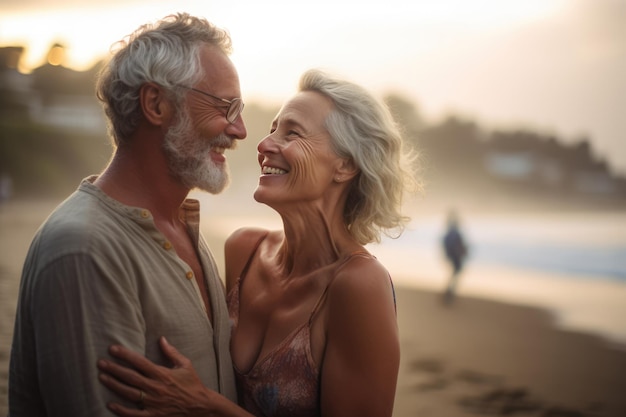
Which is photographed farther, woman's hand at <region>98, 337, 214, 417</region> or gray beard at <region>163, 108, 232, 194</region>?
gray beard at <region>163, 108, 232, 194</region>

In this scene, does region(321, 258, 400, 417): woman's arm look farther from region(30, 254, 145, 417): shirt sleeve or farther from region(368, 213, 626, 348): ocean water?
region(368, 213, 626, 348): ocean water

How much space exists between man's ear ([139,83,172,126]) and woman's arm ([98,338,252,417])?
62cm

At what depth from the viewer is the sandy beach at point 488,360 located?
8094 millimetres

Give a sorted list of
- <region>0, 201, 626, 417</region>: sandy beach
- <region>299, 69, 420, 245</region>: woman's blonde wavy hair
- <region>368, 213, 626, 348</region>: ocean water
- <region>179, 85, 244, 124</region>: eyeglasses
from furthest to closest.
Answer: <region>368, 213, 626, 348</region>: ocean water, <region>0, 201, 626, 417</region>: sandy beach, <region>299, 69, 420, 245</region>: woman's blonde wavy hair, <region>179, 85, 244, 124</region>: eyeglasses

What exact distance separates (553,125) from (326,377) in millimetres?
19159

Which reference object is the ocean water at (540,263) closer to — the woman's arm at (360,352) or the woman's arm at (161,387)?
the woman's arm at (360,352)

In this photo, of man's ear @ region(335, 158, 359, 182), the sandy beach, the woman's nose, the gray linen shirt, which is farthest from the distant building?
the gray linen shirt

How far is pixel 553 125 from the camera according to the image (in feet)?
64.6

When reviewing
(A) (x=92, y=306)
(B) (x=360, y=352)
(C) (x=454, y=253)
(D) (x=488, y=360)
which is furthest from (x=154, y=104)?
(C) (x=454, y=253)

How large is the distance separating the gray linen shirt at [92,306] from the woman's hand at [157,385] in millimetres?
29

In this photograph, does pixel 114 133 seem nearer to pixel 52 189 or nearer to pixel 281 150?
pixel 281 150

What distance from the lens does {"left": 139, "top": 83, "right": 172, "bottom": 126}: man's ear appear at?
1968 millimetres

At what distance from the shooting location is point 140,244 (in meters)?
1.87

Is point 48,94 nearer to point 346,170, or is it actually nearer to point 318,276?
point 346,170
